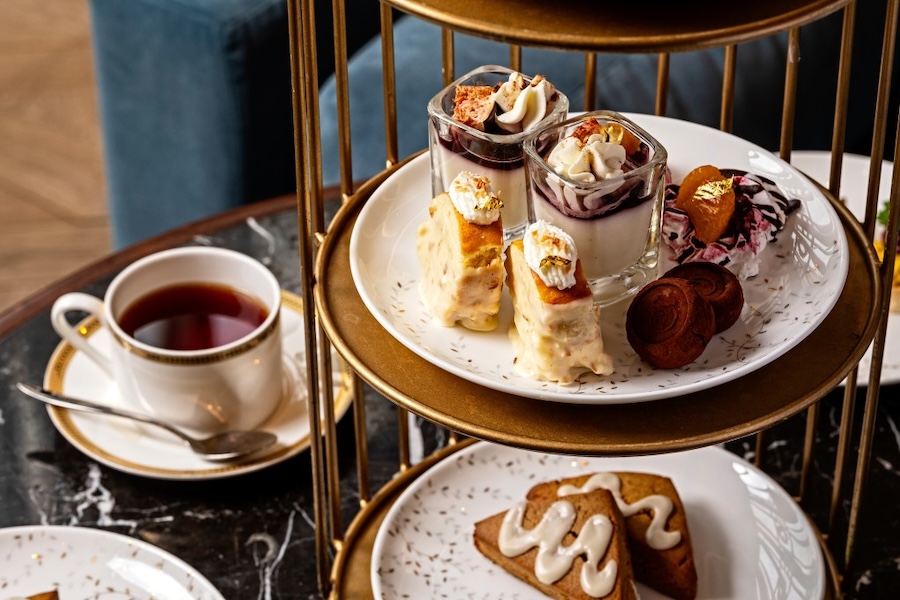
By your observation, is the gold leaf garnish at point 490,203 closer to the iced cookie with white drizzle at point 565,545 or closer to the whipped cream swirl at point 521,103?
the whipped cream swirl at point 521,103

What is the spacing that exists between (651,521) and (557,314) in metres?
0.30

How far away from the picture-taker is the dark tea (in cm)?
111

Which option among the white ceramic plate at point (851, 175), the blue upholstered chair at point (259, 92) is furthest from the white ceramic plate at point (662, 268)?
the blue upholstered chair at point (259, 92)

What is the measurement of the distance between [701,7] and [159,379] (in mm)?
636

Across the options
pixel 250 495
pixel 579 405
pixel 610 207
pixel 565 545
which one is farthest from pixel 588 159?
pixel 250 495

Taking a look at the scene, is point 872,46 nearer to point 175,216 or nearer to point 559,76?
point 559,76

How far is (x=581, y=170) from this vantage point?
75 cm

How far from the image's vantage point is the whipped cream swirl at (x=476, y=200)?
0.74 metres

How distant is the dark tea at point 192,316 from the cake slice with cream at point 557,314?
1.54ft

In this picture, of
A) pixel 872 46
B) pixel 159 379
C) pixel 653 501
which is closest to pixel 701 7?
A: pixel 653 501

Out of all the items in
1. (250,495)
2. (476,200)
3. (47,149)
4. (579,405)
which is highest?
(476,200)

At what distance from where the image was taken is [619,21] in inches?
23.1

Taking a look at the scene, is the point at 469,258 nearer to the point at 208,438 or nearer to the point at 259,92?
the point at 208,438

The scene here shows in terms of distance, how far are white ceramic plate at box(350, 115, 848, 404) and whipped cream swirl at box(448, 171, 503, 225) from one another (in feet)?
0.25
